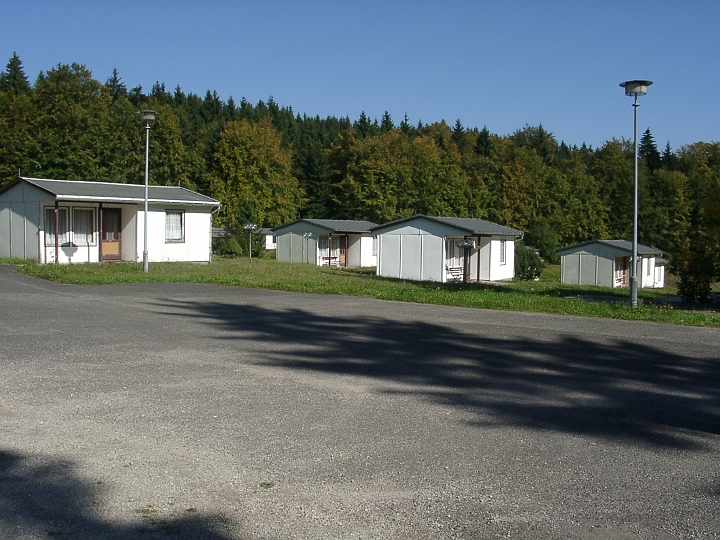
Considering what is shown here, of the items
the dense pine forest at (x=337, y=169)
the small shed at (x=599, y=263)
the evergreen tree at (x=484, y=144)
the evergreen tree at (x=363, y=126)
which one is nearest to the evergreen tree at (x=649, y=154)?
the dense pine forest at (x=337, y=169)

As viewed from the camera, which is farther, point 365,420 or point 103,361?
point 103,361

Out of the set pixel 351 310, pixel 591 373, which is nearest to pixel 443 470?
pixel 591 373

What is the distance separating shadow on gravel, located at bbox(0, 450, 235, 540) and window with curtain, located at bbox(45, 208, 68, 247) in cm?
2669

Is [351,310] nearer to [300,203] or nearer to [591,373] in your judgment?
[591,373]

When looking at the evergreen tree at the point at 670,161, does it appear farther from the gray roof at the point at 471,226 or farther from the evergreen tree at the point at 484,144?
the gray roof at the point at 471,226

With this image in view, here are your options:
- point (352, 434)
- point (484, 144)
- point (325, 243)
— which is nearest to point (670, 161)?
point (484, 144)

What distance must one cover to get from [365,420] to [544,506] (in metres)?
2.61

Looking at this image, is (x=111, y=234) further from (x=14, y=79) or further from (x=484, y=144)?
(x=484, y=144)

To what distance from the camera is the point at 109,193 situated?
32.1 meters

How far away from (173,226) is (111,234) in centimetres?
268

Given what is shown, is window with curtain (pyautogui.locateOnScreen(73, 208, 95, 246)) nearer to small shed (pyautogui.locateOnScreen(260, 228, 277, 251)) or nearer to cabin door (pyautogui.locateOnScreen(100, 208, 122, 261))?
cabin door (pyautogui.locateOnScreen(100, 208, 122, 261))

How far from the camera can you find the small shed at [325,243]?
51.5 m

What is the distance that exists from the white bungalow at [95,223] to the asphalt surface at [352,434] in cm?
1801

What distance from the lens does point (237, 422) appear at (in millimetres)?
Answer: 7391
